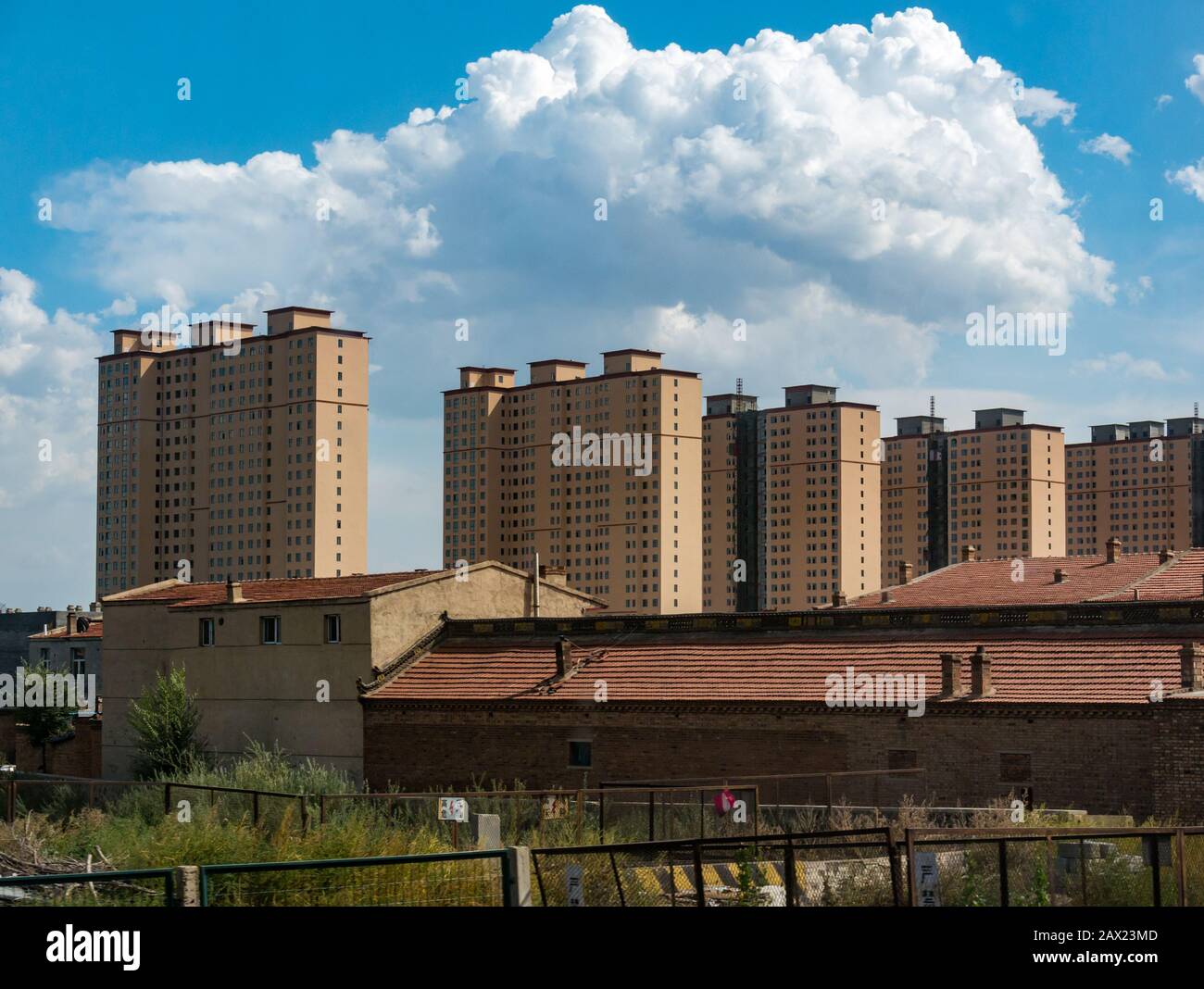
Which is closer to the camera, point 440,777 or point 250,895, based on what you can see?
point 250,895

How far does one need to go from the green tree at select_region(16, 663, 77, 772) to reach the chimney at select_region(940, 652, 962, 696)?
137 feet

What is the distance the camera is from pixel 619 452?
144m

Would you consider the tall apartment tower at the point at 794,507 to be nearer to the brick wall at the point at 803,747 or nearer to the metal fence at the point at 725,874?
the brick wall at the point at 803,747

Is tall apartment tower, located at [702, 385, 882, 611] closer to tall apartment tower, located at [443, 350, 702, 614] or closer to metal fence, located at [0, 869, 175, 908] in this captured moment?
tall apartment tower, located at [443, 350, 702, 614]

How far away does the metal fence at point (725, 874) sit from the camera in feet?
48.4

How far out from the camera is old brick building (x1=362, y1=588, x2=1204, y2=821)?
111ft

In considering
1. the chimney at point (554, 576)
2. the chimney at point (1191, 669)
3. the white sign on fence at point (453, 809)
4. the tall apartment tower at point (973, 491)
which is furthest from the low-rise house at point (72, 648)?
the tall apartment tower at point (973, 491)

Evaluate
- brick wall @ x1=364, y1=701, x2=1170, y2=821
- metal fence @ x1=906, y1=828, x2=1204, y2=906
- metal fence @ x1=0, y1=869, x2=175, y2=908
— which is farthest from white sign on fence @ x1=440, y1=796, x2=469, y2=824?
brick wall @ x1=364, y1=701, x2=1170, y2=821

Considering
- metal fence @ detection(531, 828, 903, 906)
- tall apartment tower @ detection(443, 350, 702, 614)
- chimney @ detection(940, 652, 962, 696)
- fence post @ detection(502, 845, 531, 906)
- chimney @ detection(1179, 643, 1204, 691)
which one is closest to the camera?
fence post @ detection(502, 845, 531, 906)

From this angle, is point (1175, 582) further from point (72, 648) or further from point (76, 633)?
point (76, 633)

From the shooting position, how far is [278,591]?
2058 inches
